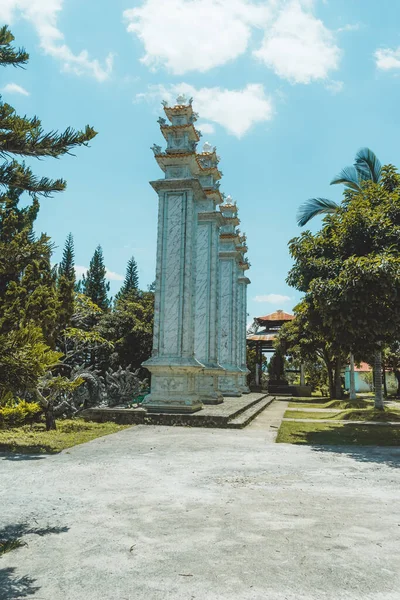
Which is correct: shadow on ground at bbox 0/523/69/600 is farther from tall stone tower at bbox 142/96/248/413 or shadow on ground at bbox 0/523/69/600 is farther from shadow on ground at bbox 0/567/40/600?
tall stone tower at bbox 142/96/248/413

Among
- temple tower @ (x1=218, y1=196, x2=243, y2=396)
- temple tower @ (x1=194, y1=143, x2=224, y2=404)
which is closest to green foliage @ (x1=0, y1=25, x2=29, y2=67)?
temple tower @ (x1=194, y1=143, x2=224, y2=404)

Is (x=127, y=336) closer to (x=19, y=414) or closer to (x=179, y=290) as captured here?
(x=179, y=290)

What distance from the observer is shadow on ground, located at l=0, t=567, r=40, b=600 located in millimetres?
2752

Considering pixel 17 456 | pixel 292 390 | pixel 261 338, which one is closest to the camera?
pixel 17 456

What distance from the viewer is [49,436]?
29.5ft

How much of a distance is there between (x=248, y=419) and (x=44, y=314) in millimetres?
5618

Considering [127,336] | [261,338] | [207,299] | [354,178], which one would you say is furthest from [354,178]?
[261,338]

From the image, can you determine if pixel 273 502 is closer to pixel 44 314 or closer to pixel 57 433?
pixel 57 433

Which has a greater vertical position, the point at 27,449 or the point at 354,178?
the point at 354,178

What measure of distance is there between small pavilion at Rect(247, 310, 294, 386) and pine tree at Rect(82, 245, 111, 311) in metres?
11.5

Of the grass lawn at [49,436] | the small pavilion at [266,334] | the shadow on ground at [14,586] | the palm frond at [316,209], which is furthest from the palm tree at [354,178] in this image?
the small pavilion at [266,334]

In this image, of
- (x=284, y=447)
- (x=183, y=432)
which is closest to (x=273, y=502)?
(x=284, y=447)

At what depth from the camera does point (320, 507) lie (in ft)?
15.1

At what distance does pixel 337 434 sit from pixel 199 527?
7410 mm
